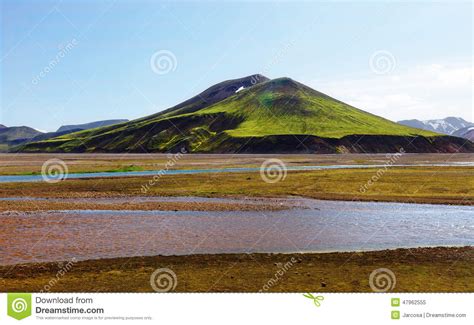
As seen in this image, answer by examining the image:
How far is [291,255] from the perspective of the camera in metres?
22.1

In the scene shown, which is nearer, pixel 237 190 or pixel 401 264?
pixel 401 264

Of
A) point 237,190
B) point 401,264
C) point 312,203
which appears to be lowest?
Answer: point 401,264

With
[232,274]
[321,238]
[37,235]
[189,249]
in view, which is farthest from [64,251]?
[321,238]

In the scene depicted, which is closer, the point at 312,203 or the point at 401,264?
the point at 401,264

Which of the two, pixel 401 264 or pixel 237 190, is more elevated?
pixel 237 190

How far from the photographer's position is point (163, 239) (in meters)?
26.1

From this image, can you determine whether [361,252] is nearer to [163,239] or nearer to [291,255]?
[291,255]

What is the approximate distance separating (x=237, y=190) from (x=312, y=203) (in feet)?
43.1

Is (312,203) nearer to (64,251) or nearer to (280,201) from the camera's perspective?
(280,201)

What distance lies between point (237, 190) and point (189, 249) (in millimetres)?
30130
